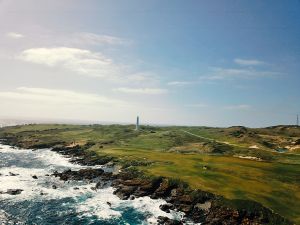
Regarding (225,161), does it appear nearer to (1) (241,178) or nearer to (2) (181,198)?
(1) (241,178)

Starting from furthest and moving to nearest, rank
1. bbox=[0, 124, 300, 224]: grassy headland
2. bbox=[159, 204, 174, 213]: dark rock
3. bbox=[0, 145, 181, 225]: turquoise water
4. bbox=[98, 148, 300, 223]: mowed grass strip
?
bbox=[0, 124, 300, 224]: grassy headland < bbox=[98, 148, 300, 223]: mowed grass strip < bbox=[159, 204, 174, 213]: dark rock < bbox=[0, 145, 181, 225]: turquoise water

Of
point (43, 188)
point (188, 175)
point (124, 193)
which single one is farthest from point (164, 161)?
point (43, 188)

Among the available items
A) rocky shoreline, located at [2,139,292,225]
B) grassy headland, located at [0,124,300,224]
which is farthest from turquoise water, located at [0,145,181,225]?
grassy headland, located at [0,124,300,224]

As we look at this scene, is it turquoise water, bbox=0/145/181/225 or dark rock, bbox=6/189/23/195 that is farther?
dark rock, bbox=6/189/23/195

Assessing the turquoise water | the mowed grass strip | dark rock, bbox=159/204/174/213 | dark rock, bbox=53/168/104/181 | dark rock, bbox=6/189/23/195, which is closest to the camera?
the turquoise water

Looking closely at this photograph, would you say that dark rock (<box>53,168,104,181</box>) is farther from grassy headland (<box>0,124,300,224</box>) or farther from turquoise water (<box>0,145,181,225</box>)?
grassy headland (<box>0,124,300,224</box>)
